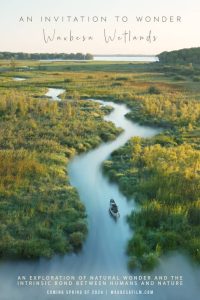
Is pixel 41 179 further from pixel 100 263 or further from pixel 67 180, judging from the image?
pixel 100 263

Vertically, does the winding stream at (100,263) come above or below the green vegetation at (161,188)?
below

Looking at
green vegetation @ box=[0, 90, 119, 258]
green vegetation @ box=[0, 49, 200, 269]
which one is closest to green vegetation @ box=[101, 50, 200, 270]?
green vegetation @ box=[0, 49, 200, 269]

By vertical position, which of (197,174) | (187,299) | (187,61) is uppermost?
(187,61)

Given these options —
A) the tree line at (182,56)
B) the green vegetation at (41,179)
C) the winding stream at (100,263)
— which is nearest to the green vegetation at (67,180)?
the green vegetation at (41,179)

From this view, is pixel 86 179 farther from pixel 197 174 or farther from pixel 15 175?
pixel 197 174

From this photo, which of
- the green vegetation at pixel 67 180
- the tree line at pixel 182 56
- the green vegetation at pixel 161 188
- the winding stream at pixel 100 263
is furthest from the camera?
the tree line at pixel 182 56

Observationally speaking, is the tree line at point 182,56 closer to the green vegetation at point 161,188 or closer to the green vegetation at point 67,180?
the green vegetation at point 67,180

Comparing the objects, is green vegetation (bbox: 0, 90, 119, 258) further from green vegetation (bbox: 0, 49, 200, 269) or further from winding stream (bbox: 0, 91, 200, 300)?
winding stream (bbox: 0, 91, 200, 300)

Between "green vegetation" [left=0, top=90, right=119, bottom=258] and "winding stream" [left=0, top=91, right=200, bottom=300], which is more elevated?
"green vegetation" [left=0, top=90, right=119, bottom=258]

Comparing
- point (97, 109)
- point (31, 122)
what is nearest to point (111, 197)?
point (31, 122)
